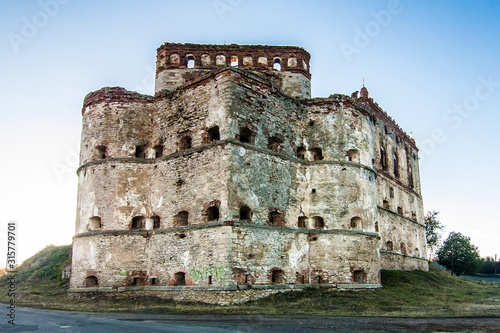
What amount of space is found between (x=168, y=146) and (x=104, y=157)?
310 centimetres

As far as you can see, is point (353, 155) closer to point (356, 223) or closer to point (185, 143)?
point (356, 223)

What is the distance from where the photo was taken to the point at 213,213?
17453 millimetres

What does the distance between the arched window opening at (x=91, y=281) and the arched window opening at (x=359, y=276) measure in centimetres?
1057

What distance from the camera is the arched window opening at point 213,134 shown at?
18256 millimetres

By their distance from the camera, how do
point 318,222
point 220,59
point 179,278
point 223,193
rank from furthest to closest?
point 220,59 → point 318,222 → point 179,278 → point 223,193

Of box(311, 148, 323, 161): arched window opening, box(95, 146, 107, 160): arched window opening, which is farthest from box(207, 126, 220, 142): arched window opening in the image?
box(95, 146, 107, 160): arched window opening

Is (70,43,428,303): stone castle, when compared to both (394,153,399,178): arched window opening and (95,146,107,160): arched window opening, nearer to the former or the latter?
(95,146,107,160): arched window opening

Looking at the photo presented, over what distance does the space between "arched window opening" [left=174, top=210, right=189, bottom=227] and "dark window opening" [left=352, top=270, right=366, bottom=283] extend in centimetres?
726

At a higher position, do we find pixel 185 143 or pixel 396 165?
pixel 396 165

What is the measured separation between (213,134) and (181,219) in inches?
146

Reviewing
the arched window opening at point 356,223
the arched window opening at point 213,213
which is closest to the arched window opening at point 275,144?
the arched window opening at point 213,213

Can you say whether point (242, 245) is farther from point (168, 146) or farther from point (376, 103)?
point (376, 103)

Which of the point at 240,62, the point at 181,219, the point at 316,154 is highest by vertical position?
the point at 240,62

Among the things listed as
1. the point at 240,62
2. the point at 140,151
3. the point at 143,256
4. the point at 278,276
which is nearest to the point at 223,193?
the point at 278,276
